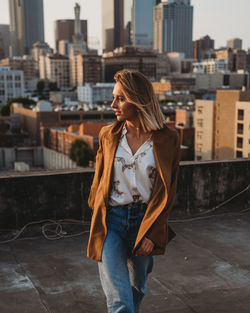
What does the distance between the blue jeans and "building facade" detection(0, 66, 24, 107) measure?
157 meters

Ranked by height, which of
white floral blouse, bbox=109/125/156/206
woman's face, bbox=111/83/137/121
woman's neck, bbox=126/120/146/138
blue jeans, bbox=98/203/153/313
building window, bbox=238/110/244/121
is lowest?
building window, bbox=238/110/244/121

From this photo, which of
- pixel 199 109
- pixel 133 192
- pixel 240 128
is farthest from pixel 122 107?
pixel 199 109

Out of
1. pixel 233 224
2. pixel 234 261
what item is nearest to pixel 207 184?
pixel 233 224

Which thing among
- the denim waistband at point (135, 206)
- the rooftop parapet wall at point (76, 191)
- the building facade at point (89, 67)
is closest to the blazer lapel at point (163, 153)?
the denim waistband at point (135, 206)

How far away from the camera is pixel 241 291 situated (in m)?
4.04

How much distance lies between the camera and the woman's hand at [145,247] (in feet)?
8.64

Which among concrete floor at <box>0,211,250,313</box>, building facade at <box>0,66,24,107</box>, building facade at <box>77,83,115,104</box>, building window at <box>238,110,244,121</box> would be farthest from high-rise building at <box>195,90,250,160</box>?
building facade at <box>0,66,24,107</box>

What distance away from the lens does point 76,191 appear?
5.98 m

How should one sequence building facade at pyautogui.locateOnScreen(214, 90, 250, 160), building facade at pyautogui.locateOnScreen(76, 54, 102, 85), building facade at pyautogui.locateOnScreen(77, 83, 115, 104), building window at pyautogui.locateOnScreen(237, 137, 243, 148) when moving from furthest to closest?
building facade at pyautogui.locateOnScreen(76, 54, 102, 85)
building facade at pyautogui.locateOnScreen(77, 83, 115, 104)
building facade at pyautogui.locateOnScreen(214, 90, 250, 160)
building window at pyautogui.locateOnScreen(237, 137, 243, 148)

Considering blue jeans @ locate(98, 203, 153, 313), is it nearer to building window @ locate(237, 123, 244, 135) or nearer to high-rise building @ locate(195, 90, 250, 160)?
high-rise building @ locate(195, 90, 250, 160)

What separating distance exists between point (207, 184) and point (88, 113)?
88118mm

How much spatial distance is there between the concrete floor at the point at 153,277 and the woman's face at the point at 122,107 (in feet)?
5.70

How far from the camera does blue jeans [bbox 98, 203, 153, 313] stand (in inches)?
101

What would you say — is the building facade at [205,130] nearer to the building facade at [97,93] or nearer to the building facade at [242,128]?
the building facade at [242,128]
